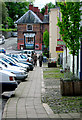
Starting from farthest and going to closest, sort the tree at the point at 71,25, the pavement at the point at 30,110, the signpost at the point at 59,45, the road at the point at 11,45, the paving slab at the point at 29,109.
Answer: the road at the point at 11,45, the signpost at the point at 59,45, the tree at the point at 71,25, the paving slab at the point at 29,109, the pavement at the point at 30,110

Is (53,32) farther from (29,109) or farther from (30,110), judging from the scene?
(30,110)

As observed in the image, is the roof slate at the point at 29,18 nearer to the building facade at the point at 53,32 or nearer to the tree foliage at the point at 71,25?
the building facade at the point at 53,32

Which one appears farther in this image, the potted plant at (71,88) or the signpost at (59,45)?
the signpost at (59,45)

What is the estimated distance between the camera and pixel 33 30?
6169 centimetres

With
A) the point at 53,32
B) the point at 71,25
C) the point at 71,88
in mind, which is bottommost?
the point at 71,88

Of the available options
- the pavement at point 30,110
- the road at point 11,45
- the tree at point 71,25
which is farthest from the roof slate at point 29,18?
the pavement at point 30,110

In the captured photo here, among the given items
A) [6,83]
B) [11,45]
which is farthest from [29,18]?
[6,83]

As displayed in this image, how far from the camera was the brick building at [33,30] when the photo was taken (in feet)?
191

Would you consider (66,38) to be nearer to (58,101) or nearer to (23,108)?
(58,101)

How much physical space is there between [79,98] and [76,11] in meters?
4.55

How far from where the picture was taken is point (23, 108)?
35.4 ft

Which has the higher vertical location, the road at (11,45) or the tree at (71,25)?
the tree at (71,25)

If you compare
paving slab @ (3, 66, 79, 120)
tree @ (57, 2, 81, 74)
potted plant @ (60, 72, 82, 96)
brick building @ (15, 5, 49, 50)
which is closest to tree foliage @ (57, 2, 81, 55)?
tree @ (57, 2, 81, 74)

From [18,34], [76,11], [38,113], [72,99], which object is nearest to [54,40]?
[18,34]
